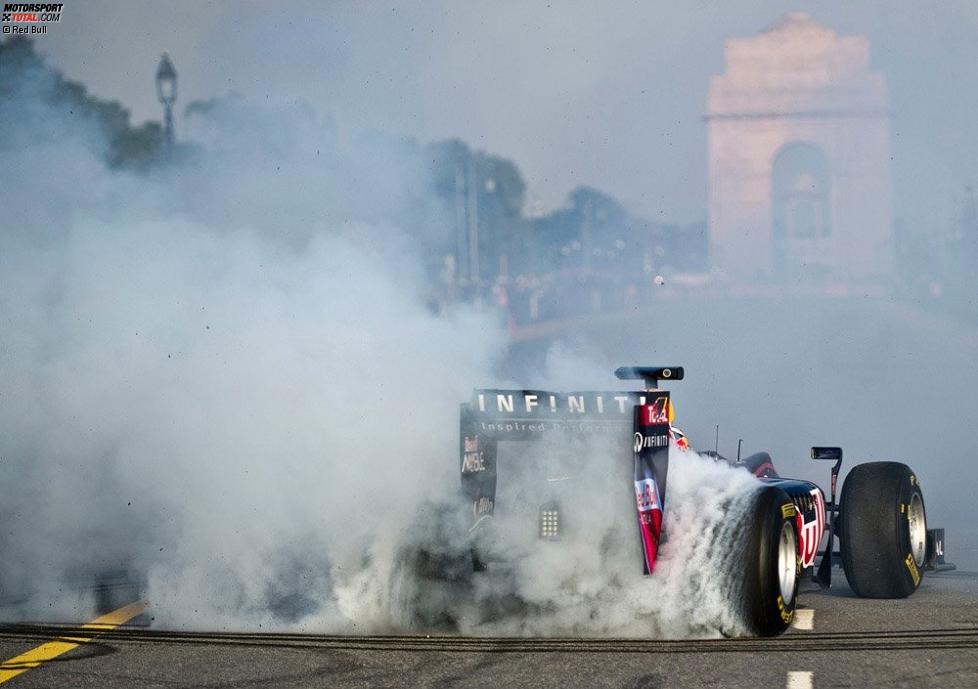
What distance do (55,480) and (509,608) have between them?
377 cm

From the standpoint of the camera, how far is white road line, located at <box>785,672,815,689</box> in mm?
7773

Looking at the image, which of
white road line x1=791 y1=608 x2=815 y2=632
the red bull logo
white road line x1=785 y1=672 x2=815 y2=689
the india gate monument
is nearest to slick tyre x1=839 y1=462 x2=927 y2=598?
white road line x1=791 y1=608 x2=815 y2=632

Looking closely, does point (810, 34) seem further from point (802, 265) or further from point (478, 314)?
point (478, 314)

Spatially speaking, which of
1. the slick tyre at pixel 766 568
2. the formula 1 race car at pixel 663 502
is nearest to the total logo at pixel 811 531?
the formula 1 race car at pixel 663 502

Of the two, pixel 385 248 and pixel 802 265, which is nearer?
pixel 385 248

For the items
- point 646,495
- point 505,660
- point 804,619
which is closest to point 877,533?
point 804,619

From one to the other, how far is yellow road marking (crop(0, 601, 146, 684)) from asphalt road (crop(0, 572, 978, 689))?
0.05m

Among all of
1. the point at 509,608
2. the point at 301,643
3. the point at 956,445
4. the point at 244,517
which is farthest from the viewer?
the point at 956,445

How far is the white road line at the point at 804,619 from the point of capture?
376 inches

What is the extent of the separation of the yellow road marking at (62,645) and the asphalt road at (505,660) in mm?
46

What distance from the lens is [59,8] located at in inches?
599

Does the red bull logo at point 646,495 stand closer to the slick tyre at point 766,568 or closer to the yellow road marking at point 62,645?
the slick tyre at point 766,568

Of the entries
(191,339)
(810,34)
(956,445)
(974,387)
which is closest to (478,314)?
(191,339)

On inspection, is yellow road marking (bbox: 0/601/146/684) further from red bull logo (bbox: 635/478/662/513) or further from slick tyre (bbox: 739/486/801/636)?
slick tyre (bbox: 739/486/801/636)
